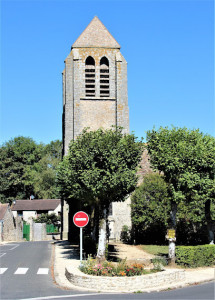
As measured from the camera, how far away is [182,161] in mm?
17500

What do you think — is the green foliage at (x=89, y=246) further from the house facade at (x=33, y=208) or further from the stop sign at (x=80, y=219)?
the house facade at (x=33, y=208)

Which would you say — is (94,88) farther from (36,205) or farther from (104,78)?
(36,205)

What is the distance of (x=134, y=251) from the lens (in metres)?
25.3

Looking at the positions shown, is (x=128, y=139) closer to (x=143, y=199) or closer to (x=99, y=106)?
(x=143, y=199)

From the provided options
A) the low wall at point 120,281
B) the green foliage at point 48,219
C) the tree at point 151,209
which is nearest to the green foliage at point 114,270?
the low wall at point 120,281

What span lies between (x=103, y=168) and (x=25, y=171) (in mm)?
51344

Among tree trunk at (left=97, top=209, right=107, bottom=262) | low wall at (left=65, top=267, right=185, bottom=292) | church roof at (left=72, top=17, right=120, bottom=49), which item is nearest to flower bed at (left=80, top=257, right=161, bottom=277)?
low wall at (left=65, top=267, right=185, bottom=292)

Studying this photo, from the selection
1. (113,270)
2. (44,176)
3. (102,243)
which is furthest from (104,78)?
(44,176)

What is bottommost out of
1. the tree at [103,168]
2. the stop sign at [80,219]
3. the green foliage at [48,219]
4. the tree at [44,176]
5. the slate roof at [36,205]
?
the green foliage at [48,219]

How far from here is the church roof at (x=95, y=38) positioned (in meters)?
35.8

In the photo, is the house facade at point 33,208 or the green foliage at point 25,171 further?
the green foliage at point 25,171

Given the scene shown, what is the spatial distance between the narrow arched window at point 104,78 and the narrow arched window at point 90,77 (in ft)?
2.60

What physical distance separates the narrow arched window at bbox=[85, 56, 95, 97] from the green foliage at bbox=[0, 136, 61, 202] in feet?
104

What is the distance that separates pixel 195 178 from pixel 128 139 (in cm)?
374
